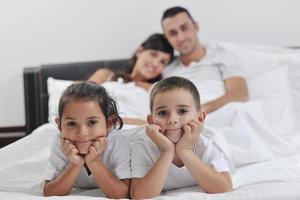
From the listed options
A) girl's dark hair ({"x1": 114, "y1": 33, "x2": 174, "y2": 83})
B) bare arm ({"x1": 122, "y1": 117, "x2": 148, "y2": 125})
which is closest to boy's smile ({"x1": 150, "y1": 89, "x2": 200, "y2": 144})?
bare arm ({"x1": 122, "y1": 117, "x2": 148, "y2": 125})

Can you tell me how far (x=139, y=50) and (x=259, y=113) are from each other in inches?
29.9

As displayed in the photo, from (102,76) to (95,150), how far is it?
4.03 ft

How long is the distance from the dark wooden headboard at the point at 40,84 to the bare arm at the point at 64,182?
1.30m

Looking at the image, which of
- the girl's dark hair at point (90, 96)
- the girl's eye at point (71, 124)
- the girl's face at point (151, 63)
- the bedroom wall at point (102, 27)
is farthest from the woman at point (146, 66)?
the girl's eye at point (71, 124)

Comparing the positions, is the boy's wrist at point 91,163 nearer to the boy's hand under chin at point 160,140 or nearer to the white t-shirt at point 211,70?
the boy's hand under chin at point 160,140

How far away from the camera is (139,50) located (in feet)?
9.16

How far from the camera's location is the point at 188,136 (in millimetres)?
1543

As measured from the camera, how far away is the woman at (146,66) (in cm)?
269

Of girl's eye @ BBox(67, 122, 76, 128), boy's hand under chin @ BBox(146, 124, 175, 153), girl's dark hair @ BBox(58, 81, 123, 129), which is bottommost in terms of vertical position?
boy's hand under chin @ BBox(146, 124, 175, 153)

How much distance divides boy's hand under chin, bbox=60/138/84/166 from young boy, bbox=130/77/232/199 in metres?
0.16

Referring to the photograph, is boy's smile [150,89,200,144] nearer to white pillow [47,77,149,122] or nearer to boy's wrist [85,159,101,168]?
boy's wrist [85,159,101,168]

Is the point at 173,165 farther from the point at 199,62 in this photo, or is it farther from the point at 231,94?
the point at 199,62

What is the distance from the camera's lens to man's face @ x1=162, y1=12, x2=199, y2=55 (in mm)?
2705

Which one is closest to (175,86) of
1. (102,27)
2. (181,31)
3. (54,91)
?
(181,31)
